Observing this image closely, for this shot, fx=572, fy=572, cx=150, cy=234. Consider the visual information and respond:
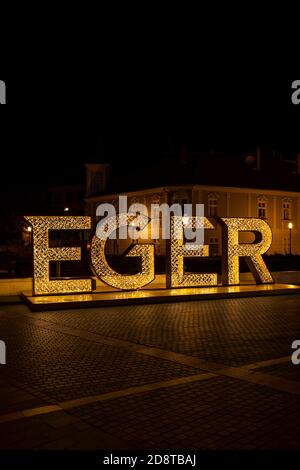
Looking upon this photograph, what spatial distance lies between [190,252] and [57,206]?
204 ft

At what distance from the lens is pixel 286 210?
53.6 metres

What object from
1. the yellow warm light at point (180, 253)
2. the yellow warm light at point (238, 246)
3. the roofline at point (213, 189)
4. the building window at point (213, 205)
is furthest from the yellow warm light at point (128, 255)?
the building window at point (213, 205)

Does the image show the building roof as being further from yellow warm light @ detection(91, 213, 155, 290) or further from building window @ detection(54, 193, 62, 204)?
yellow warm light @ detection(91, 213, 155, 290)

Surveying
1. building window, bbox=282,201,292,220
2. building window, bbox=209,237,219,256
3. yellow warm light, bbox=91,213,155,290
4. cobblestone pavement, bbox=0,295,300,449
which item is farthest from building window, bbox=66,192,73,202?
cobblestone pavement, bbox=0,295,300,449

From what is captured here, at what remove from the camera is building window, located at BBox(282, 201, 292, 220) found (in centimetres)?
5325

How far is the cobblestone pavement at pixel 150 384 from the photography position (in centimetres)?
597

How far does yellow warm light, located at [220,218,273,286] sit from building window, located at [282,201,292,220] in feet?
101

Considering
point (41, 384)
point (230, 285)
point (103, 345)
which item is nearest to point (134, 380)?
point (41, 384)

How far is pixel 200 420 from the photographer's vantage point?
6.46 metres

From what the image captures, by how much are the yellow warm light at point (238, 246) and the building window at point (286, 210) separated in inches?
1211

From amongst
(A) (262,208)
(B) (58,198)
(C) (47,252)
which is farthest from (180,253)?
(B) (58,198)

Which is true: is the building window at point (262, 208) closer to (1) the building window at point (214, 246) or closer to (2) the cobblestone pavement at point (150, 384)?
(1) the building window at point (214, 246)

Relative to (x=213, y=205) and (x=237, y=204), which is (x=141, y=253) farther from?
(x=237, y=204)

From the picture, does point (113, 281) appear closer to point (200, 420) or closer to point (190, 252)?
point (190, 252)
